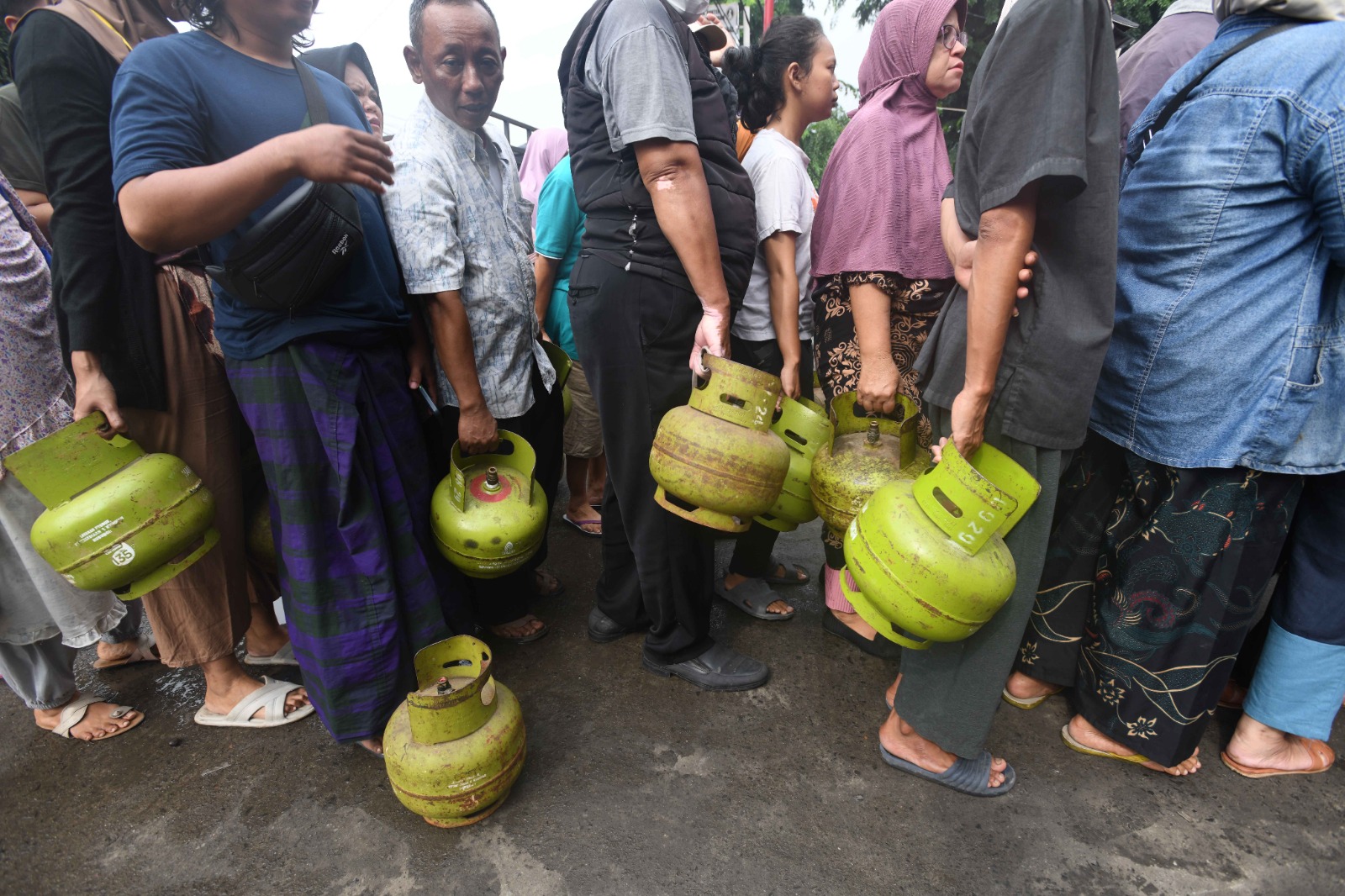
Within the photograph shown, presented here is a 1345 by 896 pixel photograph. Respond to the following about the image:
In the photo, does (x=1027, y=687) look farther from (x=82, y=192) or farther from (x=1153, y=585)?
(x=82, y=192)

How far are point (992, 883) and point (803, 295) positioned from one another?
195cm

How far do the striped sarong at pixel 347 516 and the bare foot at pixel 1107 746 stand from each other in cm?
209

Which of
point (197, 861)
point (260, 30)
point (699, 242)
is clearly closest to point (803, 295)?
point (699, 242)

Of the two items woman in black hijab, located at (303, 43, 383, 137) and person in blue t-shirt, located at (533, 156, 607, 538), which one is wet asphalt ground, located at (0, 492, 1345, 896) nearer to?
person in blue t-shirt, located at (533, 156, 607, 538)

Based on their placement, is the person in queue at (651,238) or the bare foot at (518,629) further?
the bare foot at (518,629)

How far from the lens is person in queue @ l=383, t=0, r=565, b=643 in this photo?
1898 mm

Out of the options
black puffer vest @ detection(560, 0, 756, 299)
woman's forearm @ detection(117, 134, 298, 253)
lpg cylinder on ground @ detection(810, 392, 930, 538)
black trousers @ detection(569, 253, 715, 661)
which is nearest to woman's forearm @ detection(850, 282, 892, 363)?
lpg cylinder on ground @ detection(810, 392, 930, 538)

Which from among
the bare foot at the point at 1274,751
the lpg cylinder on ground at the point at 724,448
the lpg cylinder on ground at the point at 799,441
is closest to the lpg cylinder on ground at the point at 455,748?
the lpg cylinder on ground at the point at 724,448

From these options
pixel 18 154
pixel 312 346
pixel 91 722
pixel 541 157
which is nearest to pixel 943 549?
pixel 312 346

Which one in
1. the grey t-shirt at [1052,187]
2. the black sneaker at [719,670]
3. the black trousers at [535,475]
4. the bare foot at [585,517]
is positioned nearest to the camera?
the grey t-shirt at [1052,187]

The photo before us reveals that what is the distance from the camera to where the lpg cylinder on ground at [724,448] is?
169 centimetres

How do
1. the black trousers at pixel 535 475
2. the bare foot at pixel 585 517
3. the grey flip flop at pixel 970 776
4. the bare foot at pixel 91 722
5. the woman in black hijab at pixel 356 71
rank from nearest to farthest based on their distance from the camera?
the grey flip flop at pixel 970 776, the bare foot at pixel 91 722, the black trousers at pixel 535 475, the woman in black hijab at pixel 356 71, the bare foot at pixel 585 517

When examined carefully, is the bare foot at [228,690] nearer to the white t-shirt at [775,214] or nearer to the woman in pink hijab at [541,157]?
the white t-shirt at [775,214]

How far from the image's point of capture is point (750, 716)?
7.17ft
